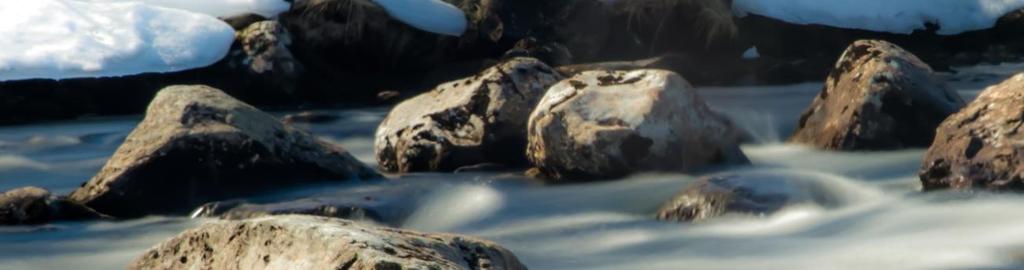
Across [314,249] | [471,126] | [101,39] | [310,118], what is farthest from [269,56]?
[314,249]

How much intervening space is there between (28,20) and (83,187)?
14.5 ft

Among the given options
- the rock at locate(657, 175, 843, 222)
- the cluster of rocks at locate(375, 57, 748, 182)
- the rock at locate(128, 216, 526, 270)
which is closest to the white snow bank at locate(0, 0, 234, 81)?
the cluster of rocks at locate(375, 57, 748, 182)

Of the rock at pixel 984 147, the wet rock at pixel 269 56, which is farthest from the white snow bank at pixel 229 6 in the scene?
the rock at pixel 984 147

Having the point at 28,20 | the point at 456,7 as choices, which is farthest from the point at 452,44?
the point at 28,20

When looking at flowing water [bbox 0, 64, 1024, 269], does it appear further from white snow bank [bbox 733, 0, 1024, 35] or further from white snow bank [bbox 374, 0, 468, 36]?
white snow bank [bbox 733, 0, 1024, 35]

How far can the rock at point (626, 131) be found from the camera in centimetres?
711

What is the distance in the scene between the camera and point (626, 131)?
23.3 ft

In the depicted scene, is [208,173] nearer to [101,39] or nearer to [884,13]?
[101,39]

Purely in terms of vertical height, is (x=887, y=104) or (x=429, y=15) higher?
(x=429, y=15)

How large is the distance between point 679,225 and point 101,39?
6.11 metres

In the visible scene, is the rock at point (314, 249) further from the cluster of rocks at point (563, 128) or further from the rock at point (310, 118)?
the rock at point (310, 118)

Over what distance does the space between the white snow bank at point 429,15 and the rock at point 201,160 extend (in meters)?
4.82

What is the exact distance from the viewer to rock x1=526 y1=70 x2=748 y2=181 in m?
7.11

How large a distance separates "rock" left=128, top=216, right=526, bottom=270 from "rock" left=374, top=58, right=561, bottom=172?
153 inches
